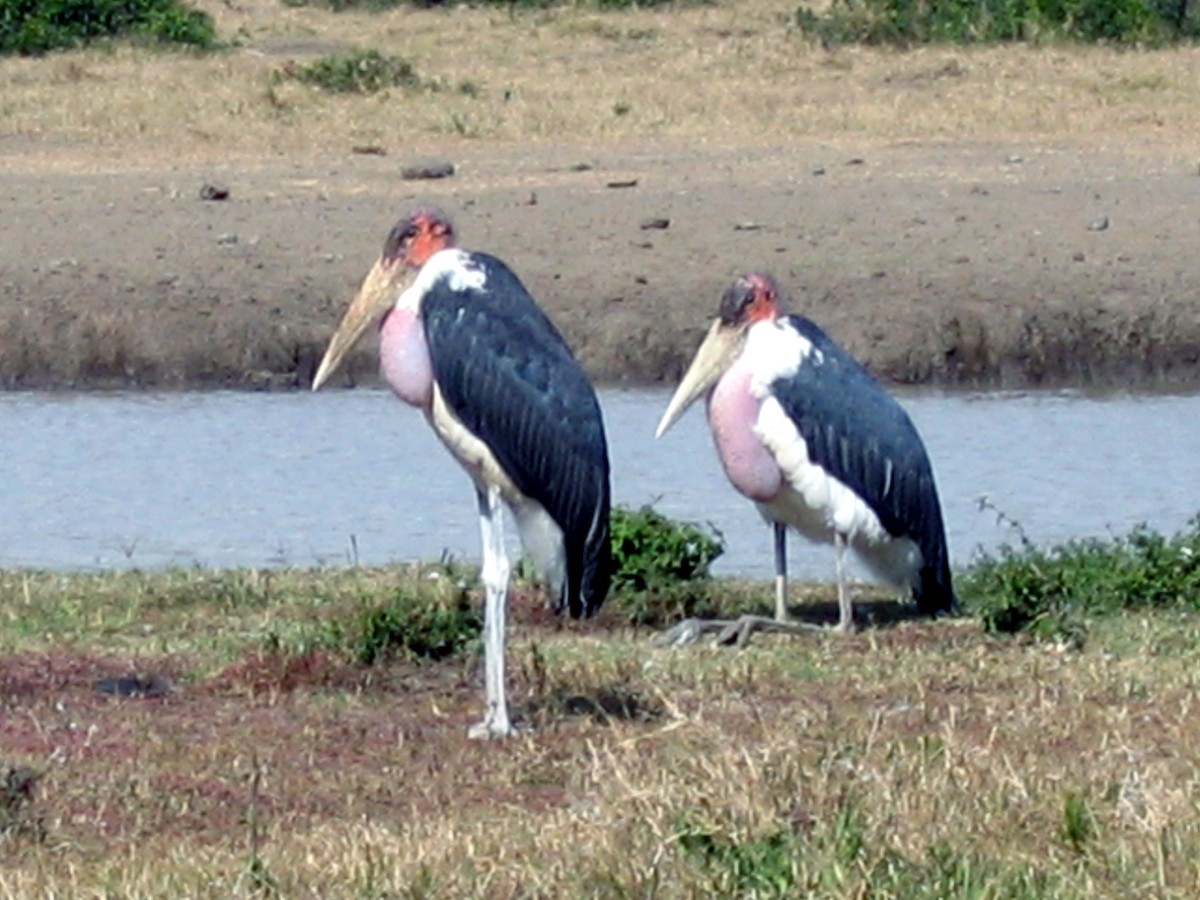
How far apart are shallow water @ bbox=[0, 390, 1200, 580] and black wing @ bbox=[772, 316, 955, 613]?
148 cm

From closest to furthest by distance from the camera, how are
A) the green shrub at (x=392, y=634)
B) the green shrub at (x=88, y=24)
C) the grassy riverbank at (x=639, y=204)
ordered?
the green shrub at (x=392, y=634), the grassy riverbank at (x=639, y=204), the green shrub at (x=88, y=24)

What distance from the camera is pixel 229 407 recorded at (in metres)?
11.5

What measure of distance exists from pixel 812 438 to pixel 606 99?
9.58 m

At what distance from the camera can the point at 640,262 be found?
499 inches

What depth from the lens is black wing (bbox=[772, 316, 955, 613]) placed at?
729cm

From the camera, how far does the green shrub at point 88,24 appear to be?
18500 millimetres

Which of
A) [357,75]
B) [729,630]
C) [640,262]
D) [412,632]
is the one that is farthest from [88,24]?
[412,632]

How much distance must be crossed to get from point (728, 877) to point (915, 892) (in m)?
0.24

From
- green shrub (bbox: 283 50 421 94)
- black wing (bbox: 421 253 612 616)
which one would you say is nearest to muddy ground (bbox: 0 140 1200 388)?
green shrub (bbox: 283 50 421 94)

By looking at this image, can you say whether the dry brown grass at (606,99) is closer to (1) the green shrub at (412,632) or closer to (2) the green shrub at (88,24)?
(2) the green shrub at (88,24)

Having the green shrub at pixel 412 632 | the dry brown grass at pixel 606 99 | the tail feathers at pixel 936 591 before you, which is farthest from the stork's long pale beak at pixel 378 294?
the dry brown grass at pixel 606 99

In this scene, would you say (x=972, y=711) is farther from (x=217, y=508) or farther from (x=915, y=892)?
(x=217, y=508)

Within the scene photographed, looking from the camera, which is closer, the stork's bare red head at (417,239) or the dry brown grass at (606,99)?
the stork's bare red head at (417,239)

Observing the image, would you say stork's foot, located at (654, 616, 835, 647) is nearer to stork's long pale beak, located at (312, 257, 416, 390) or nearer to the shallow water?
stork's long pale beak, located at (312, 257, 416, 390)
